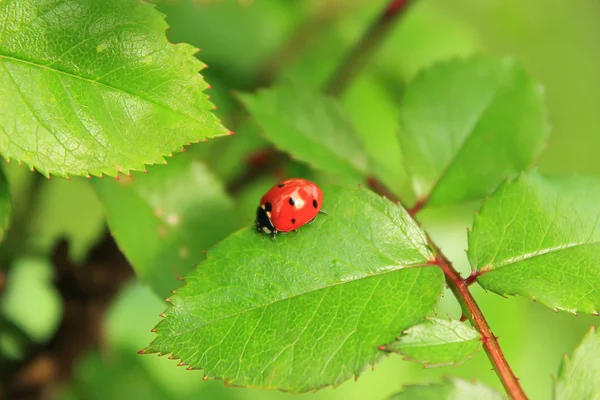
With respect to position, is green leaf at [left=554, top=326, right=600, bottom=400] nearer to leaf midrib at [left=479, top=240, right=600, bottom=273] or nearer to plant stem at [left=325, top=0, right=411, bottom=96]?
leaf midrib at [left=479, top=240, right=600, bottom=273]

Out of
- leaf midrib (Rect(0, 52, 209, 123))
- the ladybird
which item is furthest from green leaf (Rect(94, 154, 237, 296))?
leaf midrib (Rect(0, 52, 209, 123))

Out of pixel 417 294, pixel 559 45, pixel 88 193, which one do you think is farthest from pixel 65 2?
pixel 559 45

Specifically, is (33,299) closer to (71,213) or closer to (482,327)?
(71,213)

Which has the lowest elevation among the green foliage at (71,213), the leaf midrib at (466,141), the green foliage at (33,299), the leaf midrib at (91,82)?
the leaf midrib at (466,141)

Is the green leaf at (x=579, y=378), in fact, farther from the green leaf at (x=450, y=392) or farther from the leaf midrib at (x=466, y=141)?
the leaf midrib at (x=466, y=141)

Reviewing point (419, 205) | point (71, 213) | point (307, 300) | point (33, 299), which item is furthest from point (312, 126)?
point (71, 213)

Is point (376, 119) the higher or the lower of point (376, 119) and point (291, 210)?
the higher

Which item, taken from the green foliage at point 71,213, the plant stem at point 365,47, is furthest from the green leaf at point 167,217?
the green foliage at point 71,213
